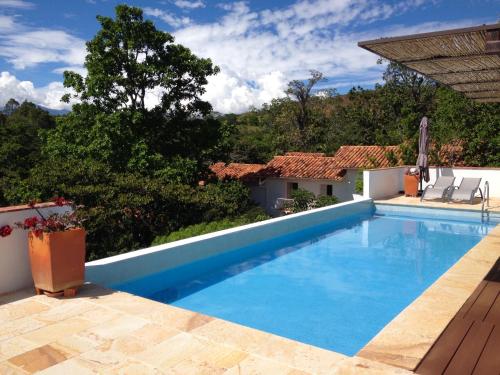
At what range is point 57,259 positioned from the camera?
4.57 m

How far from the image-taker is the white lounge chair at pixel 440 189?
42.5 ft

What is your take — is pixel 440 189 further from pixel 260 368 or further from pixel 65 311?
pixel 65 311

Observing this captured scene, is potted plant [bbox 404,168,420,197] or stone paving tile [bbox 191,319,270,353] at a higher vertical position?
potted plant [bbox 404,168,420,197]

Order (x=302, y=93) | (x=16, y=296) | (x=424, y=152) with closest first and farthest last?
1. (x=16, y=296)
2. (x=424, y=152)
3. (x=302, y=93)

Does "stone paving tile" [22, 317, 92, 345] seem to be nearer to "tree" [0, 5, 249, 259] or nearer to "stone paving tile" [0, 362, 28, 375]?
"stone paving tile" [0, 362, 28, 375]

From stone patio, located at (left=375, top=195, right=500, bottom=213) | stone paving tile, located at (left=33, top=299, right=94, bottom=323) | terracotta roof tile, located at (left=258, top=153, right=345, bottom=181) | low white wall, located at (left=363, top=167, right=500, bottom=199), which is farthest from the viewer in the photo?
terracotta roof tile, located at (left=258, top=153, right=345, bottom=181)

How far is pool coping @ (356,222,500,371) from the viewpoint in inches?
138

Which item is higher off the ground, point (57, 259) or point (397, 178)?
point (397, 178)

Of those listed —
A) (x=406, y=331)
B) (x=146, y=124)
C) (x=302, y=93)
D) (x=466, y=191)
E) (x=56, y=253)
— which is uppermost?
(x=302, y=93)

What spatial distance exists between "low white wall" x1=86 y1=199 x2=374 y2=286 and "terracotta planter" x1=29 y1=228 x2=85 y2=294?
0.90 m

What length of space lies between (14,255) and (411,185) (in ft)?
41.6

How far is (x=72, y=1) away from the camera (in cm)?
1803

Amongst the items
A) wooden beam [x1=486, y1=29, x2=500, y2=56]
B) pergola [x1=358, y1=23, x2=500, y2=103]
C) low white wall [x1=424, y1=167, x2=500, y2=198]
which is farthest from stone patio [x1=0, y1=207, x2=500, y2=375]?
low white wall [x1=424, y1=167, x2=500, y2=198]

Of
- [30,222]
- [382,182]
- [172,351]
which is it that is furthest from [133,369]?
[382,182]
